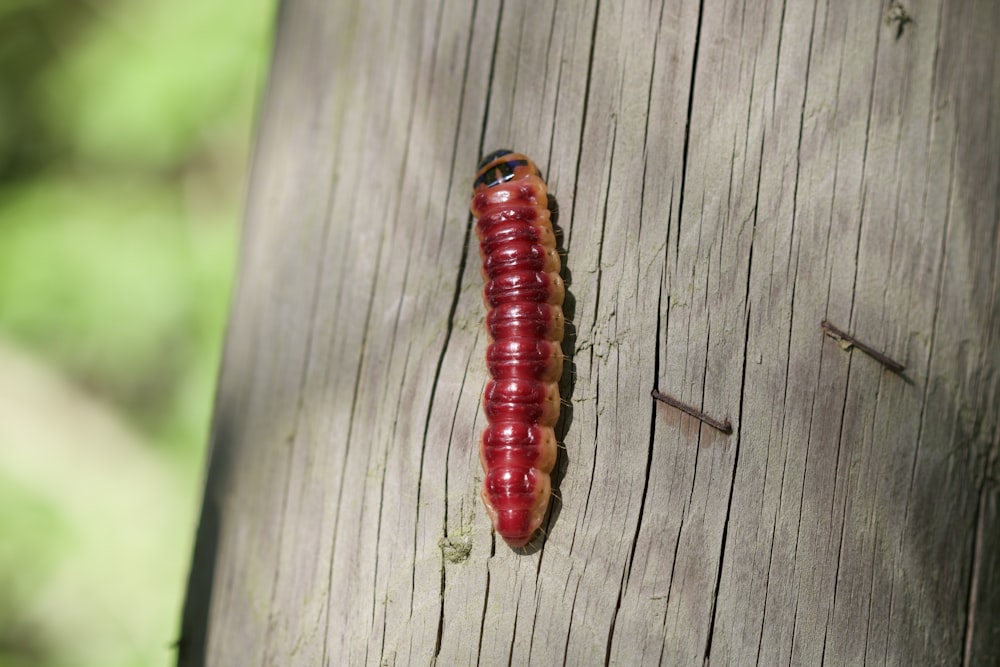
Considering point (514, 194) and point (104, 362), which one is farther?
point (104, 362)

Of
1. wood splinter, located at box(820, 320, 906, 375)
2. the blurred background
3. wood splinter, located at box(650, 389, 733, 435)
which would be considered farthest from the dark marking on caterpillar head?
the blurred background

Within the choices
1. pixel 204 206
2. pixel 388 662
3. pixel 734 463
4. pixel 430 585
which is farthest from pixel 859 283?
pixel 204 206

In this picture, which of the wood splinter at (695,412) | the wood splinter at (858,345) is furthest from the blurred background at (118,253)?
the wood splinter at (858,345)

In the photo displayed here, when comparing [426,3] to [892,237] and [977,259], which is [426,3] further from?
[977,259]

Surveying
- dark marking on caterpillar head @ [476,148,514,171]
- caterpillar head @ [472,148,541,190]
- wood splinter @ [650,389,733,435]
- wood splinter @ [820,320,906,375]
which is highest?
dark marking on caterpillar head @ [476,148,514,171]

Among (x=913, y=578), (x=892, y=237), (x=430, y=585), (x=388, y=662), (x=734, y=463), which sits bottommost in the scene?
(x=388, y=662)

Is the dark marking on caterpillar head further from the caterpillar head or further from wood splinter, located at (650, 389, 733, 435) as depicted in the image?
wood splinter, located at (650, 389, 733, 435)

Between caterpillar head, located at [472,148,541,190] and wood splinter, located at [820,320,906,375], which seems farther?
caterpillar head, located at [472,148,541,190]
